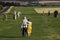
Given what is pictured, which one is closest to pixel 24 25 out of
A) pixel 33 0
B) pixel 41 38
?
pixel 41 38

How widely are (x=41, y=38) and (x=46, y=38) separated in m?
0.49

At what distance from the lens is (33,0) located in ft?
588

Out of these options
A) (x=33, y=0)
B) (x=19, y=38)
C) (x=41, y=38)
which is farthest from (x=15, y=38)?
(x=33, y=0)

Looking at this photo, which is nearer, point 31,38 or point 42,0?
point 31,38

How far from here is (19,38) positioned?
2770 cm

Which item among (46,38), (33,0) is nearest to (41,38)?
(46,38)

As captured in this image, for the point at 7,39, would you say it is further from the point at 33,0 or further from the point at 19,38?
the point at 33,0

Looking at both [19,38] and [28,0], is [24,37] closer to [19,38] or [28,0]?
[19,38]

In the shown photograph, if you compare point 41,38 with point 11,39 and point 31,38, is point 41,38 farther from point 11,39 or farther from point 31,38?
point 11,39

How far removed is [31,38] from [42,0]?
15637cm

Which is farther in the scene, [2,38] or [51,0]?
[51,0]

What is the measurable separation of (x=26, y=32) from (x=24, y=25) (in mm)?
773

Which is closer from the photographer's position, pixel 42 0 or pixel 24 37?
pixel 24 37

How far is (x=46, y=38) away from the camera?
28.0 metres
